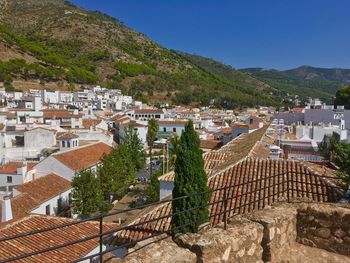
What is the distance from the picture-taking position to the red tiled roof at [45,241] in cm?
1070

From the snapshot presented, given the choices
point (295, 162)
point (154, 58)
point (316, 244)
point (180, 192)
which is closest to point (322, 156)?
point (295, 162)

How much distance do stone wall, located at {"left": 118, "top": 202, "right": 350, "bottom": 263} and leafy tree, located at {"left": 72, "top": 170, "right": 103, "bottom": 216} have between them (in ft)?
58.5

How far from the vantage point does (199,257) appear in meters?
4.18

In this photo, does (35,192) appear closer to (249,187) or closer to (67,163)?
(67,163)

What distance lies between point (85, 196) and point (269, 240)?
741 inches

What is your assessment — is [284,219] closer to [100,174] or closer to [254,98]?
[100,174]

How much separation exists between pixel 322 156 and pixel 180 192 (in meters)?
17.6

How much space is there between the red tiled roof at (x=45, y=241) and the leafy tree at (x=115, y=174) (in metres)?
12.7

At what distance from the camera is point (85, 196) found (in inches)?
878

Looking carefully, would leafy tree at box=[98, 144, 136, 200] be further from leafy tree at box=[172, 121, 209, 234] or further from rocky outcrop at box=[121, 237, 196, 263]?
rocky outcrop at box=[121, 237, 196, 263]

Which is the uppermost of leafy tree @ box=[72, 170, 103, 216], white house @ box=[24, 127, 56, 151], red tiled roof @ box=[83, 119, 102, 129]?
red tiled roof @ box=[83, 119, 102, 129]

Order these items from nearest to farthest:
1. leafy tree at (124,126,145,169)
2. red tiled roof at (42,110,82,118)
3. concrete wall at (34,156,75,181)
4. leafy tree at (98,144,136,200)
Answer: leafy tree at (98,144,136,200), concrete wall at (34,156,75,181), leafy tree at (124,126,145,169), red tiled roof at (42,110,82,118)

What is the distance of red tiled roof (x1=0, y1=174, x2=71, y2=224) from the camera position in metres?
19.4

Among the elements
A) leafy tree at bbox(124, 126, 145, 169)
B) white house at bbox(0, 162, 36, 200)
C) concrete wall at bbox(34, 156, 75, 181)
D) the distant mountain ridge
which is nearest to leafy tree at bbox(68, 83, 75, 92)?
the distant mountain ridge
